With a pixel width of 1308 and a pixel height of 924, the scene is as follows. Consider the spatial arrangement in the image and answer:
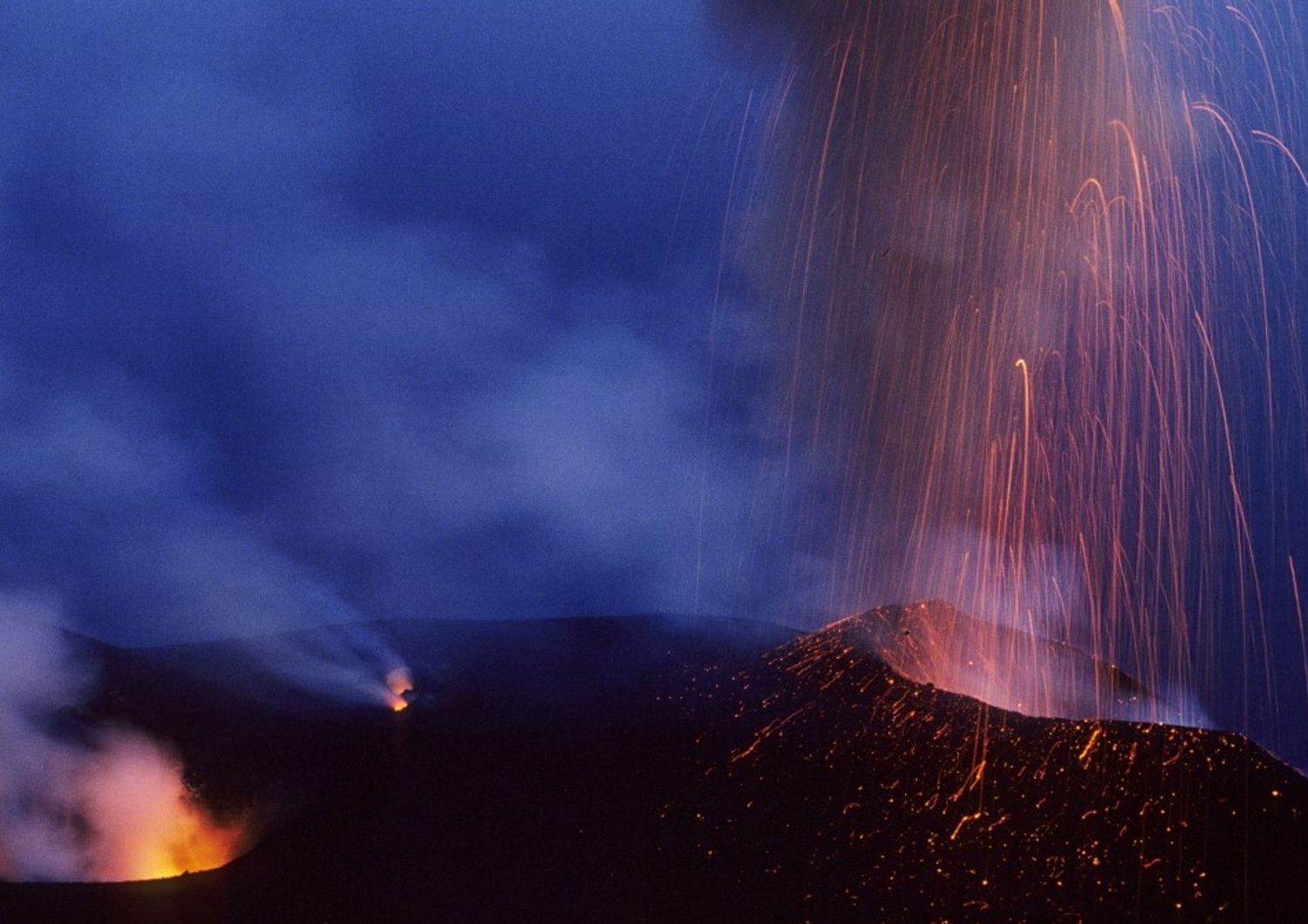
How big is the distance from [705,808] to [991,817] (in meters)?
2.87

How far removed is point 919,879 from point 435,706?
284 inches

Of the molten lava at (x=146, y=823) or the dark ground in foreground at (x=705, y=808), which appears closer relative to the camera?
the dark ground in foreground at (x=705, y=808)

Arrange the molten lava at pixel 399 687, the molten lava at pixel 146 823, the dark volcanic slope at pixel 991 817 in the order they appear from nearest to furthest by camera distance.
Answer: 1. the dark volcanic slope at pixel 991 817
2. the molten lava at pixel 146 823
3. the molten lava at pixel 399 687

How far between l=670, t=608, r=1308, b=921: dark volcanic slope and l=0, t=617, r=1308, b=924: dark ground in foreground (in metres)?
0.03

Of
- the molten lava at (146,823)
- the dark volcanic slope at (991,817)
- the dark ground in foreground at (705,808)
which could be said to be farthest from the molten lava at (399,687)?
the dark volcanic slope at (991,817)

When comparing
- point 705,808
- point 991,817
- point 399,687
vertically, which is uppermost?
point 399,687

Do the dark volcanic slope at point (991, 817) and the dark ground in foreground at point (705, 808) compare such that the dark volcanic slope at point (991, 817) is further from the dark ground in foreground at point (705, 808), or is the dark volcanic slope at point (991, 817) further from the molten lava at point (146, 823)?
the molten lava at point (146, 823)

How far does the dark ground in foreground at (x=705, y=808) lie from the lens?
279 inches

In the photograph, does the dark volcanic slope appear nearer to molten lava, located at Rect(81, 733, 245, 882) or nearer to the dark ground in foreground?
the dark ground in foreground

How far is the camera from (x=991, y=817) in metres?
8.38

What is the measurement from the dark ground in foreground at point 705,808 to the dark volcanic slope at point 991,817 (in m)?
0.03

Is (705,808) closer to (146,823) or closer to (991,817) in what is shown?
(991,817)

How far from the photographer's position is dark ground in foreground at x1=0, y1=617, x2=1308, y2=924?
7.08m

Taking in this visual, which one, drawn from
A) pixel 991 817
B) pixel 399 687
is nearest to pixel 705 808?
pixel 991 817
